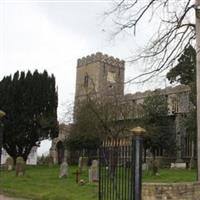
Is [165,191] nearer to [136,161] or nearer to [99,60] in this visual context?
[136,161]

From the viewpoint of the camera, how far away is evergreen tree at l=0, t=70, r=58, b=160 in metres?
48.2

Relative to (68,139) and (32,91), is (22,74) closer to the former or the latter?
(32,91)

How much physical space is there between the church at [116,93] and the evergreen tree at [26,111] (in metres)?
1.97

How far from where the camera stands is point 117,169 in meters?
12.7

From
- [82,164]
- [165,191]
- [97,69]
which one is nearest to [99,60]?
[97,69]

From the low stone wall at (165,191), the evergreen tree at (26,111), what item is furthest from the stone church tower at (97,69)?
the low stone wall at (165,191)

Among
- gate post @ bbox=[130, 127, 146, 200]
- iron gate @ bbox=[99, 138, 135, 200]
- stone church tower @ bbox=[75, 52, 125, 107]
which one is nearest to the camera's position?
gate post @ bbox=[130, 127, 146, 200]

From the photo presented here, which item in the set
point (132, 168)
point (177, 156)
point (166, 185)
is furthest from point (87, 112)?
point (132, 168)

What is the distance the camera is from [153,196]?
1520cm

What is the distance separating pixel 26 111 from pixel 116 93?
11837 millimetres

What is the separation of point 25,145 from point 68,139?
482 centimetres

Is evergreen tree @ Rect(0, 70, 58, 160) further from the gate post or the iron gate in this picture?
the gate post

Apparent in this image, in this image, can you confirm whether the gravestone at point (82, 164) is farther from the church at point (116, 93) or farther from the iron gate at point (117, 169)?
the iron gate at point (117, 169)

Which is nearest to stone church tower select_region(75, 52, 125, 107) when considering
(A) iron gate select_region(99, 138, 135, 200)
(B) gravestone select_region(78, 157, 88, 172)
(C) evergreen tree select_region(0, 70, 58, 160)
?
(C) evergreen tree select_region(0, 70, 58, 160)
